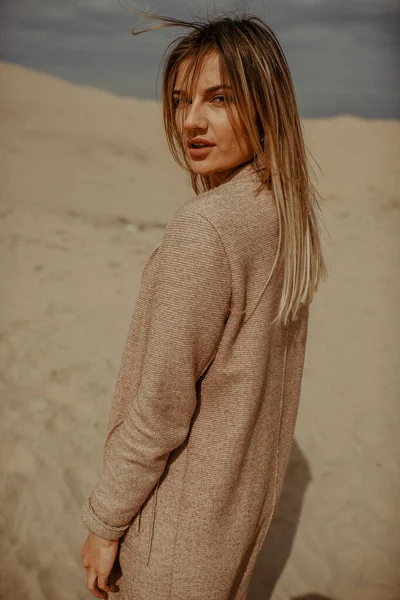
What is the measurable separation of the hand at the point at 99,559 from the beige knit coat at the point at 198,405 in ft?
0.09

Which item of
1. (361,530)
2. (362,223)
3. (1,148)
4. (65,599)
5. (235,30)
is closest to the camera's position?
(235,30)

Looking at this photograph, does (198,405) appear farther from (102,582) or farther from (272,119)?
(272,119)

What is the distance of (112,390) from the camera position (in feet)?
12.3

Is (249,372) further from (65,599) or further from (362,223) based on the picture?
(362,223)

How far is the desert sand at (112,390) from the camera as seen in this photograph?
2.59 m

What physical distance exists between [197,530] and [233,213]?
614 mm

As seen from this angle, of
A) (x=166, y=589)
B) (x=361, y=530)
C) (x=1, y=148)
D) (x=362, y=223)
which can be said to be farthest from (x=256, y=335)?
(x=1, y=148)

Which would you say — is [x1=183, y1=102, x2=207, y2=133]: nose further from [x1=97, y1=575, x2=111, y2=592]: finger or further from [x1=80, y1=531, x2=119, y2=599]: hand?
[x1=97, y1=575, x2=111, y2=592]: finger

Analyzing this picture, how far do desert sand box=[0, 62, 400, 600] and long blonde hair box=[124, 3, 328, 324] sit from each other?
0.39 m

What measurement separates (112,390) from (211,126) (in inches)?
115

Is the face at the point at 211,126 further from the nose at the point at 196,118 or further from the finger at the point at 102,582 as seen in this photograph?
the finger at the point at 102,582

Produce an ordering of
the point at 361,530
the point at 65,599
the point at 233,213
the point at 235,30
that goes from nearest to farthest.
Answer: the point at 233,213, the point at 235,30, the point at 65,599, the point at 361,530

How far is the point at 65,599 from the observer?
2305 millimetres

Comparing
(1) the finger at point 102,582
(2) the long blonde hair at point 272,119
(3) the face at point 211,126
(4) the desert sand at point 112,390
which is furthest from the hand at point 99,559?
(4) the desert sand at point 112,390
